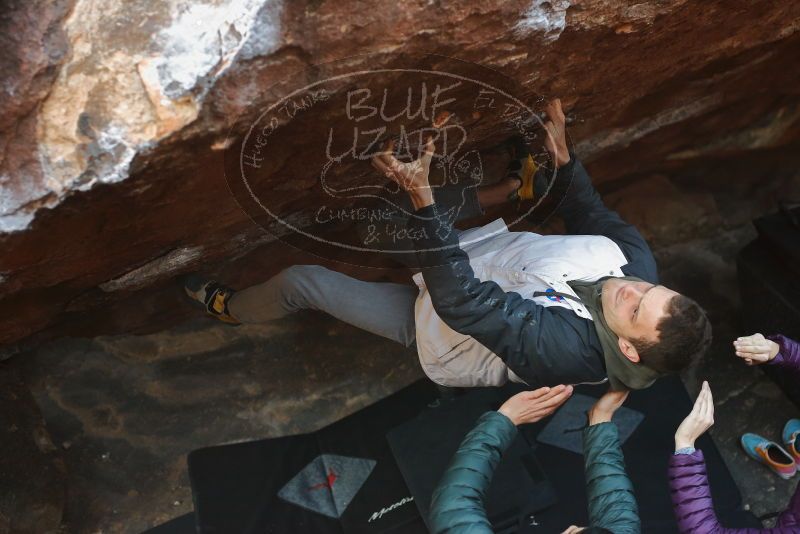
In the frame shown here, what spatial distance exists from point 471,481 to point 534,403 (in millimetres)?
264

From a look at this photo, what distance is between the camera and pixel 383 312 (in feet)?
7.09

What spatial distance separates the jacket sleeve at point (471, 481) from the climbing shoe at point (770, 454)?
58.3 inches

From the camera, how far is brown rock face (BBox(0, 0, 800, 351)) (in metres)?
1.39

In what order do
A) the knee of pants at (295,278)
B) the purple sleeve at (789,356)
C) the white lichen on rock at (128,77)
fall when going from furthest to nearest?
the purple sleeve at (789,356)
the knee of pants at (295,278)
the white lichen on rock at (128,77)

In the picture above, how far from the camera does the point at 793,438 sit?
2898 millimetres

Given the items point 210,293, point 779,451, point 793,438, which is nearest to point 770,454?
point 779,451

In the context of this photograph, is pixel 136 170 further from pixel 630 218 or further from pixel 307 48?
pixel 630 218

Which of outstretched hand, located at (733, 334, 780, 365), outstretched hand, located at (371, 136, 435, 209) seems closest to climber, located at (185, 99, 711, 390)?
outstretched hand, located at (371, 136, 435, 209)

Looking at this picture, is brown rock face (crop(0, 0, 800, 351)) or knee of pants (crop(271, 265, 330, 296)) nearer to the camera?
brown rock face (crop(0, 0, 800, 351))

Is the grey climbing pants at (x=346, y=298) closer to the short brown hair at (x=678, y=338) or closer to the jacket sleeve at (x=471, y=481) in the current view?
the jacket sleeve at (x=471, y=481)

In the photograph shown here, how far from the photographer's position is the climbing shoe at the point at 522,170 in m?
2.27

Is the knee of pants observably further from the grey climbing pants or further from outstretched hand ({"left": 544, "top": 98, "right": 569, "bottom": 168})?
outstretched hand ({"left": 544, "top": 98, "right": 569, "bottom": 168})

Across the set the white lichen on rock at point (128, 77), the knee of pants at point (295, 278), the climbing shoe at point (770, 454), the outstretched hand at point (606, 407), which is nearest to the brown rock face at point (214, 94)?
the white lichen on rock at point (128, 77)

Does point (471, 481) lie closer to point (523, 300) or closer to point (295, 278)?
point (523, 300)
